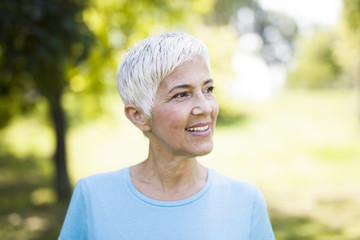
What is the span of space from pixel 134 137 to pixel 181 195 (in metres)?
15.0

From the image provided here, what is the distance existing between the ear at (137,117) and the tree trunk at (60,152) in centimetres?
687

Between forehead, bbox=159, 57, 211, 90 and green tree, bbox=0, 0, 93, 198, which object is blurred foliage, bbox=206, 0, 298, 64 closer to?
green tree, bbox=0, 0, 93, 198

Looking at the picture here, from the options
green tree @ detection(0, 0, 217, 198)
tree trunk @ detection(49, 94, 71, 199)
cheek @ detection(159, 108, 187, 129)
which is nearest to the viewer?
cheek @ detection(159, 108, 187, 129)

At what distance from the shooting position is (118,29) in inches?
303

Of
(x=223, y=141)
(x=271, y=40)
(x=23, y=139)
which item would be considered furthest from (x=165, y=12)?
(x=271, y=40)

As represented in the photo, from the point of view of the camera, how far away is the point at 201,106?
143 cm

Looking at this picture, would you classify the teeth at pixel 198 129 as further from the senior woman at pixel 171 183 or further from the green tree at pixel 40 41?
the green tree at pixel 40 41

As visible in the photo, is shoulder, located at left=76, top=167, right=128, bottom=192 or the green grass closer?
shoulder, located at left=76, top=167, right=128, bottom=192

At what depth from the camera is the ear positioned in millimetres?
1577

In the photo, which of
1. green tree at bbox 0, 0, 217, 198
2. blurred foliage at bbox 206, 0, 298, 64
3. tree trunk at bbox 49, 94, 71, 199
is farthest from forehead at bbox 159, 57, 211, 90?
blurred foliage at bbox 206, 0, 298, 64

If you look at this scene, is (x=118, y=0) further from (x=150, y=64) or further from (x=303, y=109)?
(x=303, y=109)

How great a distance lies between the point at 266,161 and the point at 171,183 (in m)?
11.0

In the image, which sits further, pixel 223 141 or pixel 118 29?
pixel 223 141

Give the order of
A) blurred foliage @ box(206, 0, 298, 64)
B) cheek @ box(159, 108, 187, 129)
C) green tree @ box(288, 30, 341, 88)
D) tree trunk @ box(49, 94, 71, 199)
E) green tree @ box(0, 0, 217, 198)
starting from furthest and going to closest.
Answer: green tree @ box(288, 30, 341, 88) → blurred foliage @ box(206, 0, 298, 64) → tree trunk @ box(49, 94, 71, 199) → green tree @ box(0, 0, 217, 198) → cheek @ box(159, 108, 187, 129)
